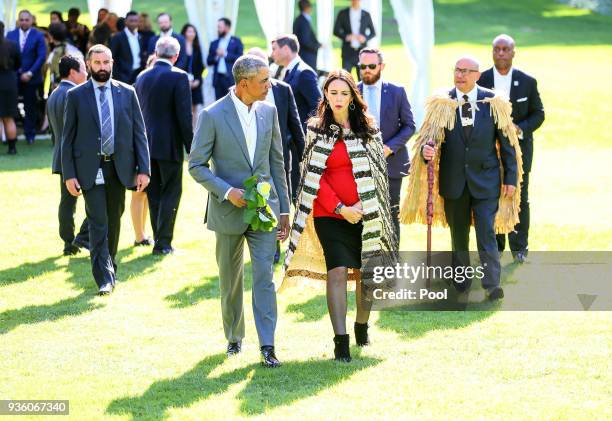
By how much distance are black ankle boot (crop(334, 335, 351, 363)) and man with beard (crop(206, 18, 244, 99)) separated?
13.1m

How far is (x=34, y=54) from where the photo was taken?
66.4ft

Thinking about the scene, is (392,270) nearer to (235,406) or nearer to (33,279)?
(235,406)

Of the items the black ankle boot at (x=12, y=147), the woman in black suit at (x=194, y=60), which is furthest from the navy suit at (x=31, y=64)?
the woman in black suit at (x=194, y=60)

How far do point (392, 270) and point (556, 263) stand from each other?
11.3ft

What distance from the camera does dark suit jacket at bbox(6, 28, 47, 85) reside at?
19984mm

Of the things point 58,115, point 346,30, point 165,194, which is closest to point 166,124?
point 165,194

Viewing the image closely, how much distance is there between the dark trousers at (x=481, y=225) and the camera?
32.3 feet

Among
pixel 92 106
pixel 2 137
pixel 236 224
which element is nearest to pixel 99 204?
pixel 92 106

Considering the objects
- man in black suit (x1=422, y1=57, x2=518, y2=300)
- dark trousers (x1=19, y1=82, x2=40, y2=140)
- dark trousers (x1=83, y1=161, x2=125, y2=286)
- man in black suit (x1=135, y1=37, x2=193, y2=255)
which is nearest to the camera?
man in black suit (x1=422, y1=57, x2=518, y2=300)

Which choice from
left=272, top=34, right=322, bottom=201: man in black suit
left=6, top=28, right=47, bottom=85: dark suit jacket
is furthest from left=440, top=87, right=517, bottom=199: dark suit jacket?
left=6, top=28, right=47, bottom=85: dark suit jacket

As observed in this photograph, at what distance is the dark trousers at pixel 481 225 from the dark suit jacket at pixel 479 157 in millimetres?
90

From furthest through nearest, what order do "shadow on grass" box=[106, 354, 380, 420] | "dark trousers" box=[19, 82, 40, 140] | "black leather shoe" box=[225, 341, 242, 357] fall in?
"dark trousers" box=[19, 82, 40, 140] < "black leather shoe" box=[225, 341, 242, 357] < "shadow on grass" box=[106, 354, 380, 420]

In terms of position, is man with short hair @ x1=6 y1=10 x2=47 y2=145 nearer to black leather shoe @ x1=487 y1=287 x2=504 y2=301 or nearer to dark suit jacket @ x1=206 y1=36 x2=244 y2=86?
dark suit jacket @ x1=206 y1=36 x2=244 y2=86

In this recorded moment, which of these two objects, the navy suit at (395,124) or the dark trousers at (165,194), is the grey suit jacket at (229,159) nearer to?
the navy suit at (395,124)
